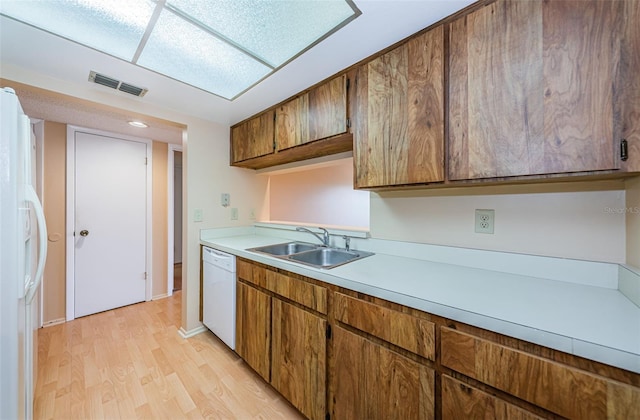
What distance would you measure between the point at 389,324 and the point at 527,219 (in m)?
0.85

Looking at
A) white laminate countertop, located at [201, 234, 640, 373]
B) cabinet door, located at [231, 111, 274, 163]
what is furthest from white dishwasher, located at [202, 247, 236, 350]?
cabinet door, located at [231, 111, 274, 163]

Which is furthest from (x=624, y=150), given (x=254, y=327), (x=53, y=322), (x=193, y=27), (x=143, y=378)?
(x=53, y=322)

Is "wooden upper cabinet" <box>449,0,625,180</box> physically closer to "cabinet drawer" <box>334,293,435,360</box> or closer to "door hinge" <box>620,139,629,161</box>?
"door hinge" <box>620,139,629,161</box>

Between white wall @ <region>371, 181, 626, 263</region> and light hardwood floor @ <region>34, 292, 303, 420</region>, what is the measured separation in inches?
54.0

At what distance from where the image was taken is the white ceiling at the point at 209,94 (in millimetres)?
1048

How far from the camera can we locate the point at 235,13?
1058 millimetres

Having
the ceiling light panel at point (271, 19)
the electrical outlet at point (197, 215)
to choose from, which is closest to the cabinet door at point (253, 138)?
the electrical outlet at point (197, 215)

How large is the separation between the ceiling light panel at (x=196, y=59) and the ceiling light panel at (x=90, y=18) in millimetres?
71

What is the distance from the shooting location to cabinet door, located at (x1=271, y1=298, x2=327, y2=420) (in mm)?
1188

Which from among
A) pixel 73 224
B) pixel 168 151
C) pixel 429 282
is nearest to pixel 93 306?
pixel 73 224

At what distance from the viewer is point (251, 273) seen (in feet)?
5.28

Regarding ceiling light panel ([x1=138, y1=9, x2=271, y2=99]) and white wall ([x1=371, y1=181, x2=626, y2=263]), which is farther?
ceiling light panel ([x1=138, y1=9, x2=271, y2=99])

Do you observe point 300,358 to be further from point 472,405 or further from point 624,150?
point 624,150

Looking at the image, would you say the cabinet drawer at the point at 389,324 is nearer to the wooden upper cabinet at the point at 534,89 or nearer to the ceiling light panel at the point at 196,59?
the wooden upper cabinet at the point at 534,89
